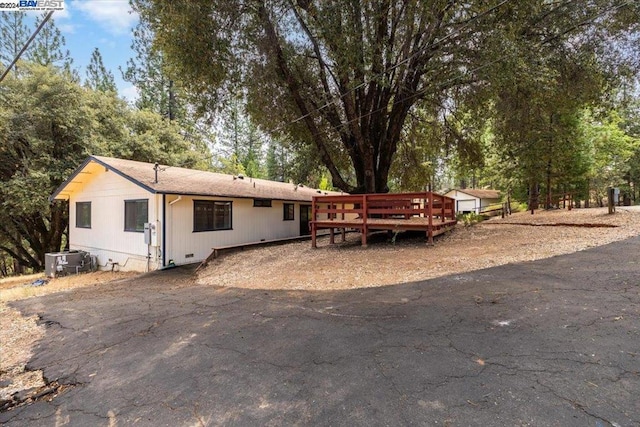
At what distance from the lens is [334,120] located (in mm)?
12484

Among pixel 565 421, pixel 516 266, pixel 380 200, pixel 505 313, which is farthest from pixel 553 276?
pixel 380 200

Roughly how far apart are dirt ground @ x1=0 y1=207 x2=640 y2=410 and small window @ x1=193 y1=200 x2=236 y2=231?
1.43 metres

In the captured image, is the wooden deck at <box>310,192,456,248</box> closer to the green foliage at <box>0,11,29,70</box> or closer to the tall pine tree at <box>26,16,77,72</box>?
the tall pine tree at <box>26,16,77,72</box>

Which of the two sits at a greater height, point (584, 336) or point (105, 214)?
point (105, 214)

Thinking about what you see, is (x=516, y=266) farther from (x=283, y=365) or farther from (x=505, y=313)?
(x=283, y=365)

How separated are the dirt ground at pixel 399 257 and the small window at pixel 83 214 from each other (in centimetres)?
706

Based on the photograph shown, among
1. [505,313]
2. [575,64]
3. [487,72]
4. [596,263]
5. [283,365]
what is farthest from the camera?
[575,64]

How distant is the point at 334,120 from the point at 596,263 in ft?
30.1

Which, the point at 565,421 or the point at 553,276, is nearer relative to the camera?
the point at 565,421

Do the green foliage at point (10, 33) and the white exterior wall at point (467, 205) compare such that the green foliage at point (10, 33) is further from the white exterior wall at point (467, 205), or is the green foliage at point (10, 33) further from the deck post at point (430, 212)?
the white exterior wall at point (467, 205)

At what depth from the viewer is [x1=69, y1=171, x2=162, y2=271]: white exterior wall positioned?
1077 centimetres

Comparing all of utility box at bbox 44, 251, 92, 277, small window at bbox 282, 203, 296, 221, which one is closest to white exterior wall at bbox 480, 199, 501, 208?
small window at bbox 282, 203, 296, 221

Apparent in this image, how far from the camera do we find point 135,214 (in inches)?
439

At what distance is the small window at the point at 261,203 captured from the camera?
43.9 ft
